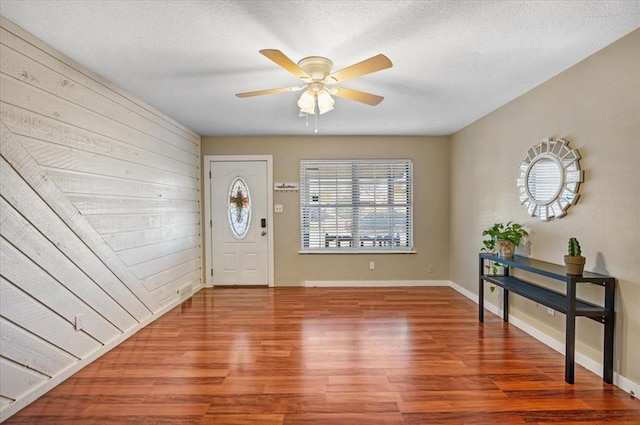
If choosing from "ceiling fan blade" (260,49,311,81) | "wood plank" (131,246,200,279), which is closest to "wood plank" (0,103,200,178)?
"wood plank" (131,246,200,279)

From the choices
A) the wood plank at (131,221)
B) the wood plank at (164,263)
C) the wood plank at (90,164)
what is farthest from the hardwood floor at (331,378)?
the wood plank at (90,164)

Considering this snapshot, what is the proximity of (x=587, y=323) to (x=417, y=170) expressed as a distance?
305 cm

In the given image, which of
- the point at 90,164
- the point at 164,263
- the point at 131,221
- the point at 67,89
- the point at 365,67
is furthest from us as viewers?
the point at 164,263

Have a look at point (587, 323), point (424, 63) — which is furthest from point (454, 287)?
point (424, 63)

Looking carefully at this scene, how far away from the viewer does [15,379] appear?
197 centimetres

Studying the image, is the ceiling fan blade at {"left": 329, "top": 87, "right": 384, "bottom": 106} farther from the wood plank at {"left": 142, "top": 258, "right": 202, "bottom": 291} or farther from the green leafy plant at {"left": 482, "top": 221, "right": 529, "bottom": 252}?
the wood plank at {"left": 142, "top": 258, "right": 202, "bottom": 291}

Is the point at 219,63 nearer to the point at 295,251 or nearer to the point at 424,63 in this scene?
the point at 424,63

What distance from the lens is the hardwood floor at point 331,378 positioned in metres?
1.97

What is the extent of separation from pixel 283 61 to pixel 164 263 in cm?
290

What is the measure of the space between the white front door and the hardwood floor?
1406 mm

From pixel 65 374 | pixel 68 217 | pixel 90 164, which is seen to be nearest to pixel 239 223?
pixel 90 164

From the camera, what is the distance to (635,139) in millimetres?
2100

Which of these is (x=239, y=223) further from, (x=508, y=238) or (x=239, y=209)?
(x=508, y=238)

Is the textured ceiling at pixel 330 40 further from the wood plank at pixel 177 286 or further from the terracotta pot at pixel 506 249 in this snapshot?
the wood plank at pixel 177 286
